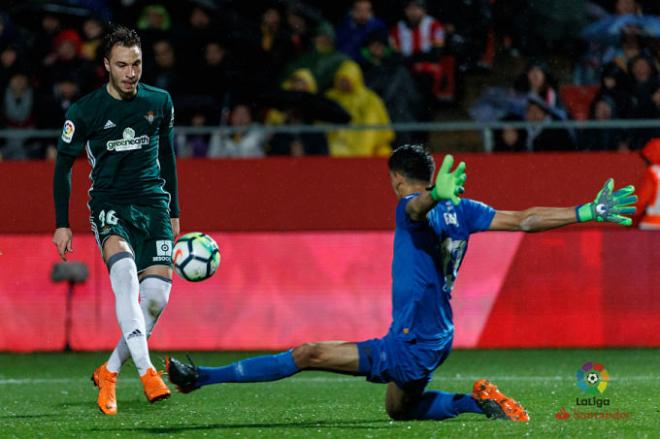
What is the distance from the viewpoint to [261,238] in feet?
39.8

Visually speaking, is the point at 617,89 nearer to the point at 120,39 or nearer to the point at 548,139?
the point at 548,139

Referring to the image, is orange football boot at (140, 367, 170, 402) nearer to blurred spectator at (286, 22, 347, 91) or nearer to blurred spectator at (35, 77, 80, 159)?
blurred spectator at (35, 77, 80, 159)

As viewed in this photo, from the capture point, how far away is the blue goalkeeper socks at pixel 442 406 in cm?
648

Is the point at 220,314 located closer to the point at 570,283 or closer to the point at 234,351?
the point at 234,351

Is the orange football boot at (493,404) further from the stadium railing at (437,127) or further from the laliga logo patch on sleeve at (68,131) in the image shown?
the stadium railing at (437,127)

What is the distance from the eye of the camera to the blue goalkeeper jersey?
6191 millimetres

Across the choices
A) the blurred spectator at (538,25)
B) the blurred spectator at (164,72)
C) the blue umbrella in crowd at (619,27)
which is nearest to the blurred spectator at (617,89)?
the blue umbrella in crowd at (619,27)

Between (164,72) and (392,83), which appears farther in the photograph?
(164,72)

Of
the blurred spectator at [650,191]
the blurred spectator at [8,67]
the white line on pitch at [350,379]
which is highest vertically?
the blurred spectator at [8,67]

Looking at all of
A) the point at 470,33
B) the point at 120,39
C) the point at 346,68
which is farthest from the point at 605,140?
the point at 120,39

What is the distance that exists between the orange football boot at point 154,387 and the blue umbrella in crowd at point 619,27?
26.0ft

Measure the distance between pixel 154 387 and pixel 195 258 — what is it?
149cm

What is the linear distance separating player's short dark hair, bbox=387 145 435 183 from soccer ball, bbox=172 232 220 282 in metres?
2.20

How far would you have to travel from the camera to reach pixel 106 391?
7.31 metres
